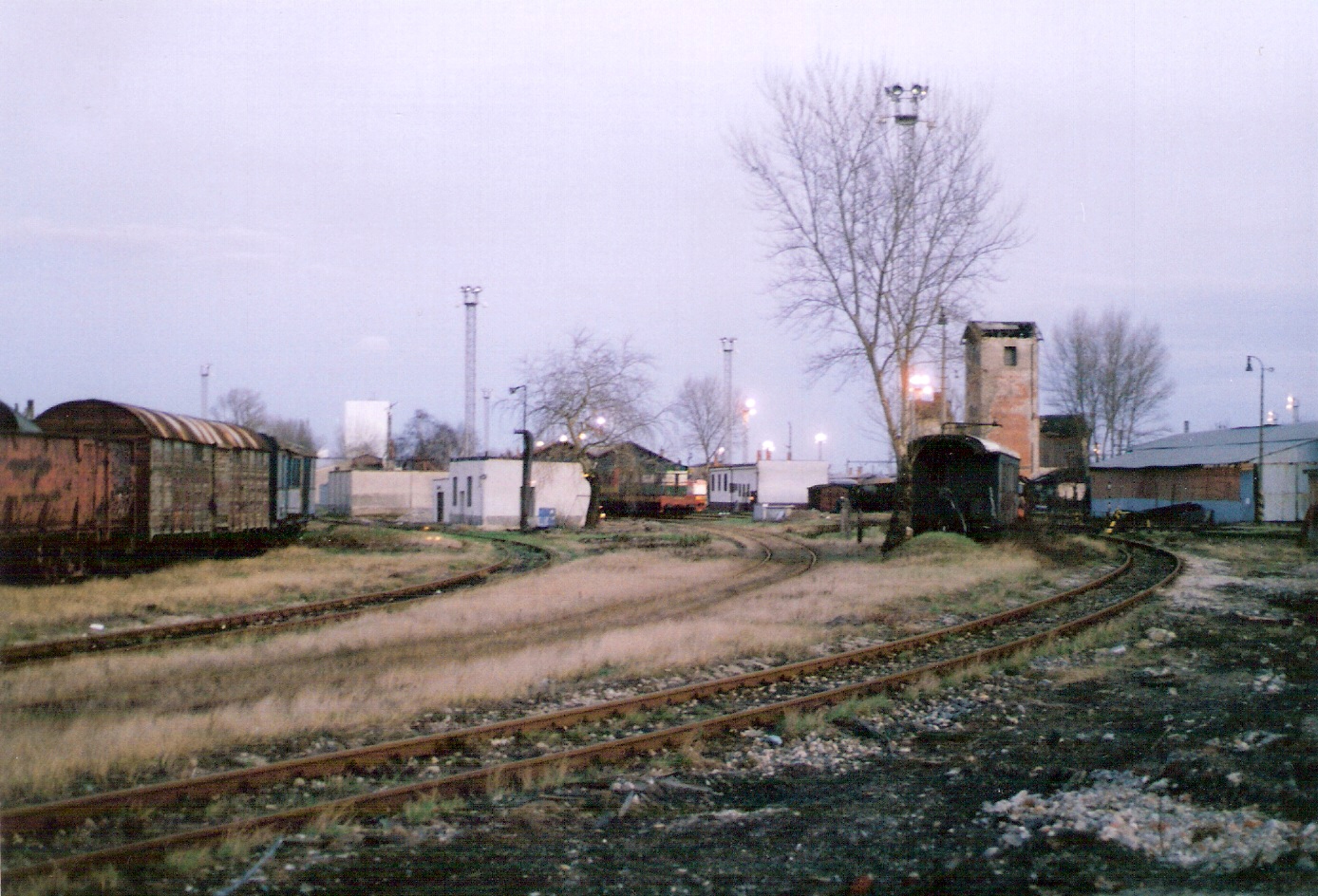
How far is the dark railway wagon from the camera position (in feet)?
81.8

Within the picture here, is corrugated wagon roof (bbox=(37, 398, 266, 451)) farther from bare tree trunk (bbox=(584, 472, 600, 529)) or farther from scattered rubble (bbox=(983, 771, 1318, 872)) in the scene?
bare tree trunk (bbox=(584, 472, 600, 529))

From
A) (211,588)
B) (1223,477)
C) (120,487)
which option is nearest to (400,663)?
(211,588)

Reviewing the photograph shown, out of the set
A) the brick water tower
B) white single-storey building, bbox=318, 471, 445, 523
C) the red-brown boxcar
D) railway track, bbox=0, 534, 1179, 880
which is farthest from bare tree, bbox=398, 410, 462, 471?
railway track, bbox=0, 534, 1179, 880

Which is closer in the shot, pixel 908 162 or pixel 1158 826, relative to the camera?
pixel 1158 826

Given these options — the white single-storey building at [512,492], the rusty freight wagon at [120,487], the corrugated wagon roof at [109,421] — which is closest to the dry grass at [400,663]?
the rusty freight wagon at [120,487]

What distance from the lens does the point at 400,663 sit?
34.3 ft

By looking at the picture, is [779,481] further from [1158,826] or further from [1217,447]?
[1158,826]

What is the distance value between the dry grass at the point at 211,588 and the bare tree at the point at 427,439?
6929 cm

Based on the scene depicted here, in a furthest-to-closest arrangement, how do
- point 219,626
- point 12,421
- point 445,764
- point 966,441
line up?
1. point 966,441
2. point 12,421
3. point 219,626
4. point 445,764

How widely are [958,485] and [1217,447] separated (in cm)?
3446

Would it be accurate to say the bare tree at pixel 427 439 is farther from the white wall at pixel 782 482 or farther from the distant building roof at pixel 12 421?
the distant building roof at pixel 12 421

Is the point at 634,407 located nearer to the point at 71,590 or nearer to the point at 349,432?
the point at 71,590

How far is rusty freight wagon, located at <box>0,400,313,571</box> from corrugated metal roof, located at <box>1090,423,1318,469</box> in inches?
1675

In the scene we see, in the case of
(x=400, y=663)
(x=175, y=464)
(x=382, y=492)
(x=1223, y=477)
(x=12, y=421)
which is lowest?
(x=400, y=663)
